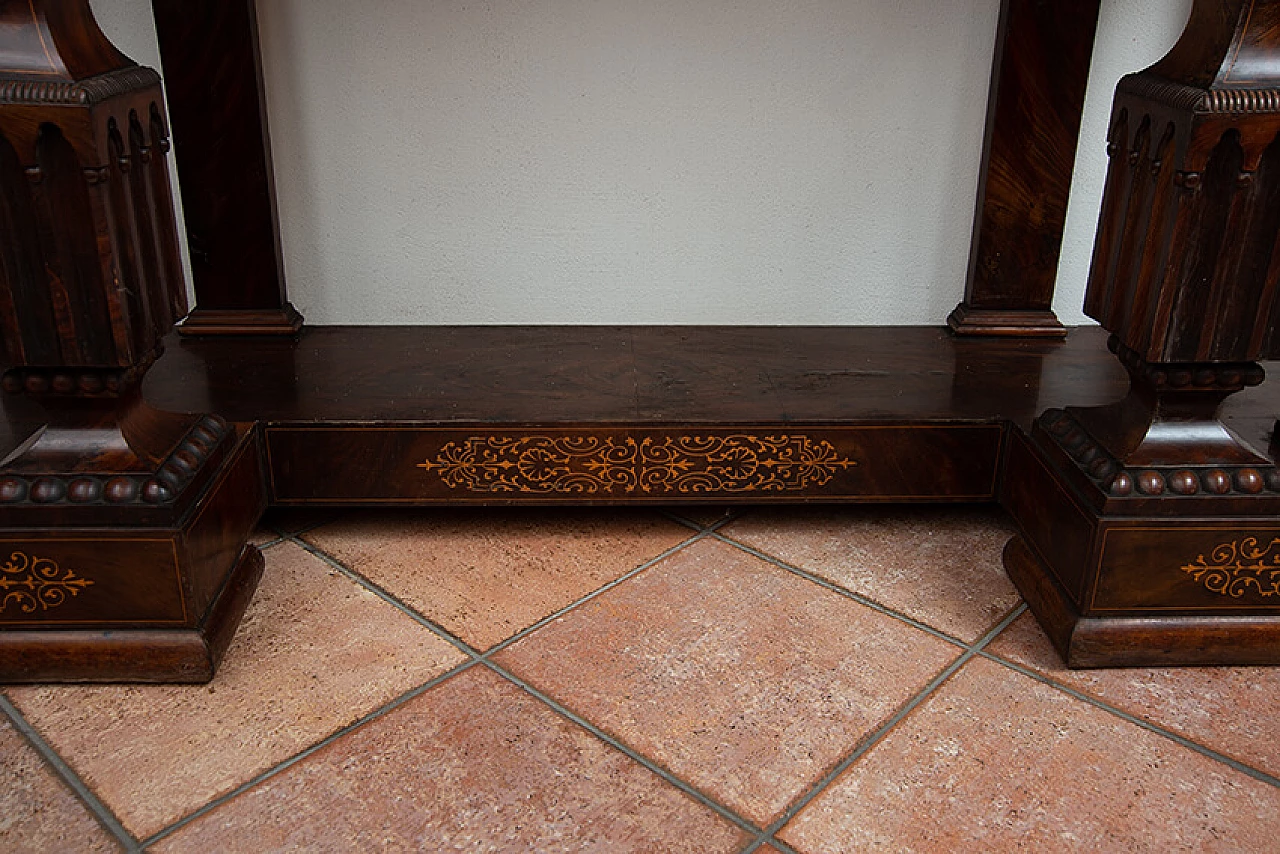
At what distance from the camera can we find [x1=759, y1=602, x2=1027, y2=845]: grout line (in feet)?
4.33

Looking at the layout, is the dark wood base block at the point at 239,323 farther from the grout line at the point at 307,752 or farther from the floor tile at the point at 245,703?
the grout line at the point at 307,752

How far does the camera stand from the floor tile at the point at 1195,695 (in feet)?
4.77

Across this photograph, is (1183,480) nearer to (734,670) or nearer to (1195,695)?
(1195,695)

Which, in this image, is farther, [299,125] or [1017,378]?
[299,125]

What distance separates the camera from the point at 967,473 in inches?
76.4

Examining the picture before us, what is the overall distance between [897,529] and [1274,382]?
0.74 meters

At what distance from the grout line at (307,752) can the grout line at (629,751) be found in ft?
0.23

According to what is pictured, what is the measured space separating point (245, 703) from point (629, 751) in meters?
0.53

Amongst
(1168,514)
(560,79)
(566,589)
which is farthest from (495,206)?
(1168,514)

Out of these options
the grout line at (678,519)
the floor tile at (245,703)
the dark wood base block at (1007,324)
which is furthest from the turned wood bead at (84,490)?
the dark wood base block at (1007,324)

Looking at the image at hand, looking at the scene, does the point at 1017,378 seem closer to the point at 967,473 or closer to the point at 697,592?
the point at 967,473

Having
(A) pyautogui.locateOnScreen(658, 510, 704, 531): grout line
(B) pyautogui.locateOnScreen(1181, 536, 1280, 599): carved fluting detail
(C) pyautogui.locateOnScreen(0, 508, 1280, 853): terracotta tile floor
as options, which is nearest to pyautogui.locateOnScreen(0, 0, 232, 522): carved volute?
(C) pyautogui.locateOnScreen(0, 508, 1280, 853): terracotta tile floor

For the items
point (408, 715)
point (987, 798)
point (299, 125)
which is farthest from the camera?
point (299, 125)

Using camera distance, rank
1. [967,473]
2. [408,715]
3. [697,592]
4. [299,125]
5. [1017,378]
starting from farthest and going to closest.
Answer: [299,125] < [1017,378] < [967,473] < [697,592] < [408,715]
